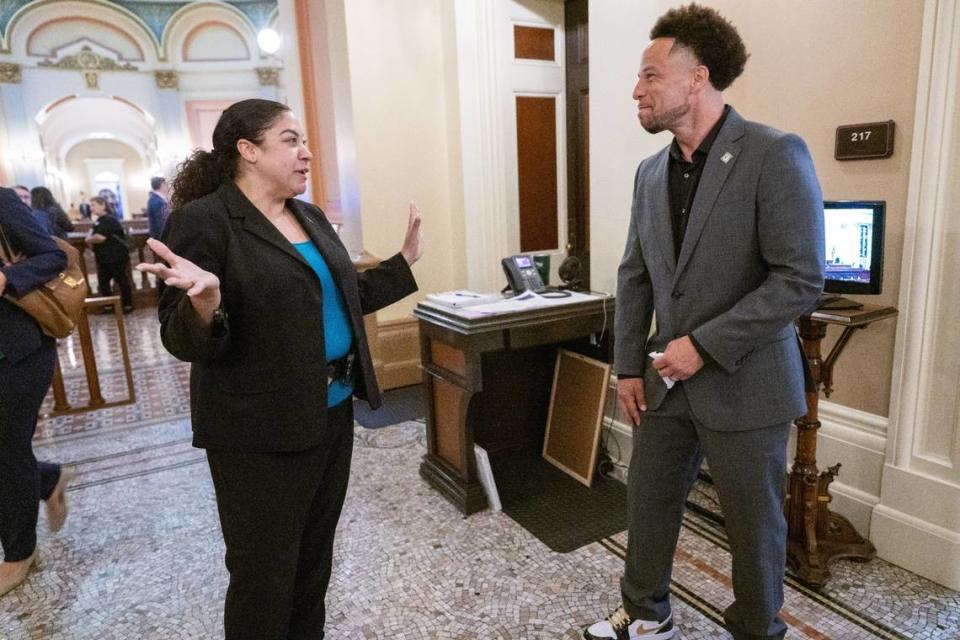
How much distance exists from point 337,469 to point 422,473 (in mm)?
1507

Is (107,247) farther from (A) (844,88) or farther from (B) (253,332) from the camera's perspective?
(A) (844,88)

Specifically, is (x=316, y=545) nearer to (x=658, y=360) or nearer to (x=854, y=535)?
(x=658, y=360)

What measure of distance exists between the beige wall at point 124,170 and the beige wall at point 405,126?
74.3 feet

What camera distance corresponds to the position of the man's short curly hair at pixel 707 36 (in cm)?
157

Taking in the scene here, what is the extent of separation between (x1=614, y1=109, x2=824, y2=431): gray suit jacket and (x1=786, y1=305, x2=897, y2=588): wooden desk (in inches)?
20.8

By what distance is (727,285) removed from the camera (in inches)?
62.4

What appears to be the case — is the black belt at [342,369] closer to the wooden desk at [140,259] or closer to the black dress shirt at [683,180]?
the black dress shirt at [683,180]

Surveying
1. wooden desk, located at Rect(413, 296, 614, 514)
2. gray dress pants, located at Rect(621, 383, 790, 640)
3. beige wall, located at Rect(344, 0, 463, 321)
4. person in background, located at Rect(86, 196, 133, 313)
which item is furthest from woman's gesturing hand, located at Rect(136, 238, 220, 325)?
person in background, located at Rect(86, 196, 133, 313)

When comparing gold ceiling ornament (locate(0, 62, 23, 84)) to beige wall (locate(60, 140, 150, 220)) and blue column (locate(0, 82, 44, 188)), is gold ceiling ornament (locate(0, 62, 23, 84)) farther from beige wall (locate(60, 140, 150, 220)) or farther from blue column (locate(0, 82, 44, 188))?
beige wall (locate(60, 140, 150, 220))

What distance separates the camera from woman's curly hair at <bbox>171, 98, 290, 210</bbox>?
153 cm

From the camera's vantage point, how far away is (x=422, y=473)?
3.20 m

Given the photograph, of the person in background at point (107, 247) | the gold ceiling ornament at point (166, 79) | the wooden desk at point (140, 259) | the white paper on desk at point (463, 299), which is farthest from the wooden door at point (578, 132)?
the gold ceiling ornament at point (166, 79)

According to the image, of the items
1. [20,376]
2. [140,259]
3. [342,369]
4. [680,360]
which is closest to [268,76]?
[140,259]

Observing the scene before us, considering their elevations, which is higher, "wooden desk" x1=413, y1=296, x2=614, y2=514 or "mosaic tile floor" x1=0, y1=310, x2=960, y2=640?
"wooden desk" x1=413, y1=296, x2=614, y2=514
